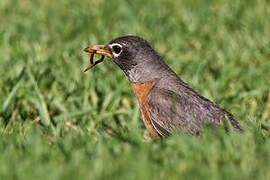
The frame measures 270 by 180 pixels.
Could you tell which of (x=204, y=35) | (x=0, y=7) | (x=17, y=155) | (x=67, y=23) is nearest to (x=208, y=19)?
(x=204, y=35)

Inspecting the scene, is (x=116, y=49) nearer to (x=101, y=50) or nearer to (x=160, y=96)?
(x=101, y=50)

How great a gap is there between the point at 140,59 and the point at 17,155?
2714 millimetres

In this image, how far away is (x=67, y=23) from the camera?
1179cm

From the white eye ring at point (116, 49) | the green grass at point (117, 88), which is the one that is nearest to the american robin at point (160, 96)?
the white eye ring at point (116, 49)

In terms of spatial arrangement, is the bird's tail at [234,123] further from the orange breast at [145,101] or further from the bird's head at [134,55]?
the bird's head at [134,55]

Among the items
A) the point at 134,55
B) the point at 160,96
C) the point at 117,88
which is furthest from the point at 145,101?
the point at 117,88

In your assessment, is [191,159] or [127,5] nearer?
[191,159]

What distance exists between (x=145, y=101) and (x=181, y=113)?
370 millimetres

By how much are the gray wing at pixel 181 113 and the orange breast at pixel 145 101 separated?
4 centimetres

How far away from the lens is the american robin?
24.8 ft

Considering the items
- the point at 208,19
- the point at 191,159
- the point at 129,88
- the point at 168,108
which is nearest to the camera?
the point at 191,159

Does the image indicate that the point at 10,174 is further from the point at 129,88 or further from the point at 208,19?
the point at 208,19

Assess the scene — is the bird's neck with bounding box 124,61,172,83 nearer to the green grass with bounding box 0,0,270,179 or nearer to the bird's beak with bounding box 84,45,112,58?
the bird's beak with bounding box 84,45,112,58

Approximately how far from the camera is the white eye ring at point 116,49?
8.34 metres
